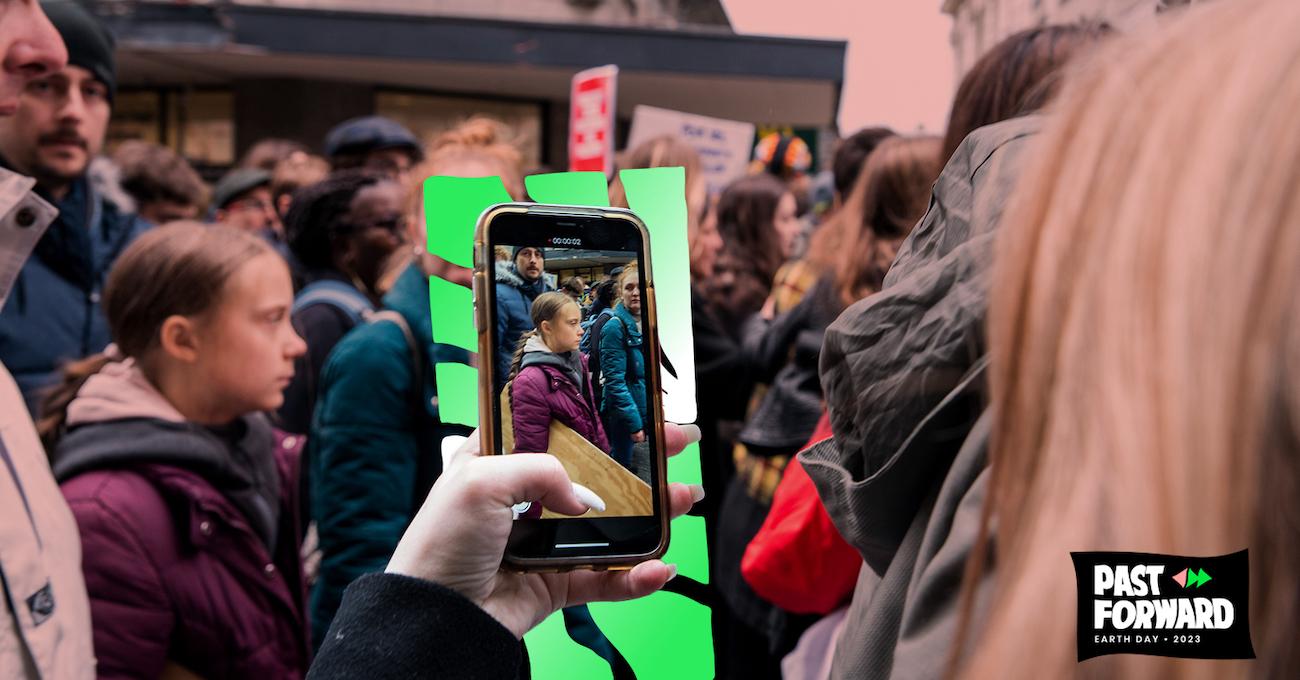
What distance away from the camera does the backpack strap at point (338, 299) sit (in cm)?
358

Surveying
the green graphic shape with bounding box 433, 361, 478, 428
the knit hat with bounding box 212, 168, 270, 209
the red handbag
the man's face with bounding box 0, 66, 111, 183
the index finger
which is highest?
the man's face with bounding box 0, 66, 111, 183

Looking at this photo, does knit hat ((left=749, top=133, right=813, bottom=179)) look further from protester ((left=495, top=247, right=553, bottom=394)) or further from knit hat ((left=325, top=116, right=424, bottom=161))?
protester ((left=495, top=247, right=553, bottom=394))

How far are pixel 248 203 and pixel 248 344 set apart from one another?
3.66 meters

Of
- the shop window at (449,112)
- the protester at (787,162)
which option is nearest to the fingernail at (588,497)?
the protester at (787,162)

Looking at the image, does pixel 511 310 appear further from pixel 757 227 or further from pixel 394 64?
pixel 394 64

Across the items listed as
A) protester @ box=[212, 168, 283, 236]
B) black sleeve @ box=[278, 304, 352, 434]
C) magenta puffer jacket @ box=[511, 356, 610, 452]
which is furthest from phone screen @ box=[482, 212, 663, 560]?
protester @ box=[212, 168, 283, 236]

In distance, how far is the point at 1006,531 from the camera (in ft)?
2.04

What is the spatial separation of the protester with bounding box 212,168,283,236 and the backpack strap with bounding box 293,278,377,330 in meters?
2.16

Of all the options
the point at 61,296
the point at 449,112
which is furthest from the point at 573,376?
the point at 449,112

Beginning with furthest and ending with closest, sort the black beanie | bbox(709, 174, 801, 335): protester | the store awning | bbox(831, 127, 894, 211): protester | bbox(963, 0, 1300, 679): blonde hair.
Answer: the store awning, bbox(709, 174, 801, 335): protester, bbox(831, 127, 894, 211): protester, the black beanie, bbox(963, 0, 1300, 679): blonde hair

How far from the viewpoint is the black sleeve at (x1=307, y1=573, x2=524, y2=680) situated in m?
0.92

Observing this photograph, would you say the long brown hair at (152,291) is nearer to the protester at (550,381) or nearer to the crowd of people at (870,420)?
the crowd of people at (870,420)

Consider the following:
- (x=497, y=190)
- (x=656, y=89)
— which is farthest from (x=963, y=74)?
(x=656, y=89)

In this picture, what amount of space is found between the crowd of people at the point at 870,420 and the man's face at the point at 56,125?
340 mm
